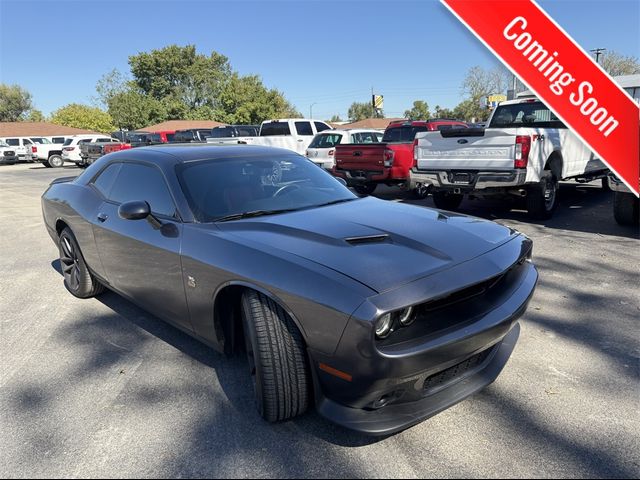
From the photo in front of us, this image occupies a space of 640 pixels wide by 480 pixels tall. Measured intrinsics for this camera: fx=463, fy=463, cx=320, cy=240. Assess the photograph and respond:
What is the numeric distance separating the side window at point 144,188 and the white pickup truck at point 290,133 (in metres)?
12.7

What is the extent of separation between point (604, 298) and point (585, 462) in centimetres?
253

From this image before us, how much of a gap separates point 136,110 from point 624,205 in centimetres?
6990

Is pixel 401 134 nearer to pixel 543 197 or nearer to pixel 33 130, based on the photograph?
pixel 543 197

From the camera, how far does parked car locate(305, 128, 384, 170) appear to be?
42.1ft

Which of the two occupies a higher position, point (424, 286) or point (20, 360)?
point (424, 286)

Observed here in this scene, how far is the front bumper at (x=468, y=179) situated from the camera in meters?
7.05

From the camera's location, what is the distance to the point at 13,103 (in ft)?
265

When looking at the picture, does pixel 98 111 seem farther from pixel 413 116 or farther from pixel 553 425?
pixel 553 425

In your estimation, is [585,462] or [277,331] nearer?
[585,462]

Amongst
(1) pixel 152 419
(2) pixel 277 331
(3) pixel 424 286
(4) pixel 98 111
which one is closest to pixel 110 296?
(1) pixel 152 419

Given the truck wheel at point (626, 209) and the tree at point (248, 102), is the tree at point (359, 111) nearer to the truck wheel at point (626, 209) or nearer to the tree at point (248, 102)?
the tree at point (248, 102)

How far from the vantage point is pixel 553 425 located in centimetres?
249

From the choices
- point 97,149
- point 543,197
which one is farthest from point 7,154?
point 543,197

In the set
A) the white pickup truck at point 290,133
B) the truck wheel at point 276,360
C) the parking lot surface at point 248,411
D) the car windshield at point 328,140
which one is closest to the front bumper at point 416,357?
the truck wheel at point 276,360
